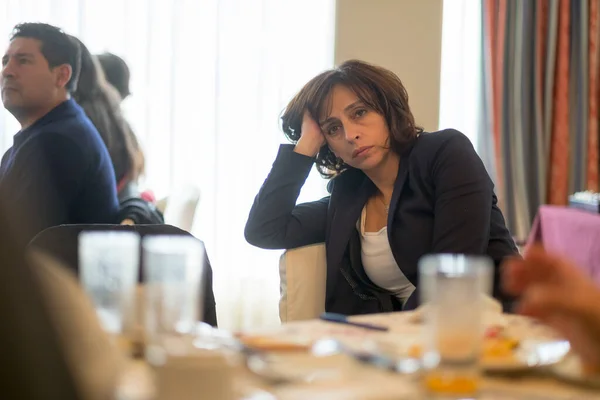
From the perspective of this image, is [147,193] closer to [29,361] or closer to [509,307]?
[509,307]

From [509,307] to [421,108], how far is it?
2.42 metres

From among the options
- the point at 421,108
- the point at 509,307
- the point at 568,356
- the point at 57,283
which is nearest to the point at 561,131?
the point at 421,108

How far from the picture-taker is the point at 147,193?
3.29 meters

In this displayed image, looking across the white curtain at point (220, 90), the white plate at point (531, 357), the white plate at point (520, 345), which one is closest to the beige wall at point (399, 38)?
the white curtain at point (220, 90)

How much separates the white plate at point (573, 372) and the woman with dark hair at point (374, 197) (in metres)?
0.85

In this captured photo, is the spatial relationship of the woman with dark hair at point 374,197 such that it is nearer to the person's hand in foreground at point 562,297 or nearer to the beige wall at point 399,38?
the person's hand in foreground at point 562,297

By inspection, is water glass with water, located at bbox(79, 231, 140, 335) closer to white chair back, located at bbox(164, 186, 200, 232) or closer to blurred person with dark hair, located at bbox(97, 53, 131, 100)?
white chair back, located at bbox(164, 186, 200, 232)

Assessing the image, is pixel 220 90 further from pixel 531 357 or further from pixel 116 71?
pixel 531 357

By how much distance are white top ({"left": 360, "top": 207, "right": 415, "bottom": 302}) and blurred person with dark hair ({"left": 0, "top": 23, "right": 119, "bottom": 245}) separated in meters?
0.92

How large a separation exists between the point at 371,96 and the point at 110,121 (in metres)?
1.21

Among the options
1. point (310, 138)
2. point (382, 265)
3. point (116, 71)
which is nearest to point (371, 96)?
point (310, 138)

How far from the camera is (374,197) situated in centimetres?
216

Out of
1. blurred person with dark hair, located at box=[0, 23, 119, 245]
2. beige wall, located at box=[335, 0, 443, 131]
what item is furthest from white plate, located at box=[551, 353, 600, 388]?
beige wall, located at box=[335, 0, 443, 131]

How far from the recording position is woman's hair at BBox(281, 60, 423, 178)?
6.93ft
